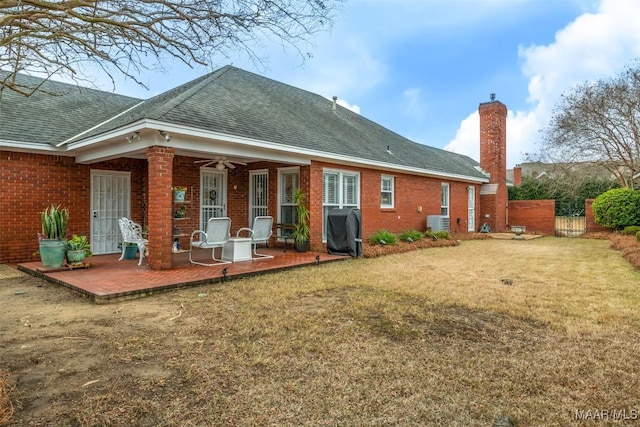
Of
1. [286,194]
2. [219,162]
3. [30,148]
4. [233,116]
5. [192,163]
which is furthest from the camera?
[286,194]

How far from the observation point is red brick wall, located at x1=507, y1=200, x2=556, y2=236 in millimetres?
19797

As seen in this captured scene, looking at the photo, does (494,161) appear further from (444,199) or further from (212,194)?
(212,194)

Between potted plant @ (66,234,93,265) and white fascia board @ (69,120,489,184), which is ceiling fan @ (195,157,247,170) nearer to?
white fascia board @ (69,120,489,184)

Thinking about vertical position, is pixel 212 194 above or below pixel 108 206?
above

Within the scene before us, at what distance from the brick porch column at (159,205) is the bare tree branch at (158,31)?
78.5 inches

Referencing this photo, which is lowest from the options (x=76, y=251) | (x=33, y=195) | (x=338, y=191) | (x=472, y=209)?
(x=76, y=251)

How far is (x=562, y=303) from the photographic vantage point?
5.65 m

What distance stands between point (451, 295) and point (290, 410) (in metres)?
4.19

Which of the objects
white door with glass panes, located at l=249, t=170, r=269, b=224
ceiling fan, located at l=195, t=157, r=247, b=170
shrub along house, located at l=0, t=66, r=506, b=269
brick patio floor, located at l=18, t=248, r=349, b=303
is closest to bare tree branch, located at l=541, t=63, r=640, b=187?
shrub along house, located at l=0, t=66, r=506, b=269

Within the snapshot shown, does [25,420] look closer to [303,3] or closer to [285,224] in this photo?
[303,3]

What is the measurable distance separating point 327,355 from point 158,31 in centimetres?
462

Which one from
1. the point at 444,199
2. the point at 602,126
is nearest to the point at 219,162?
the point at 444,199

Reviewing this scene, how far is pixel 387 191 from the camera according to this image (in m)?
14.2

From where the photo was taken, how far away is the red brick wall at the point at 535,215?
1980cm
